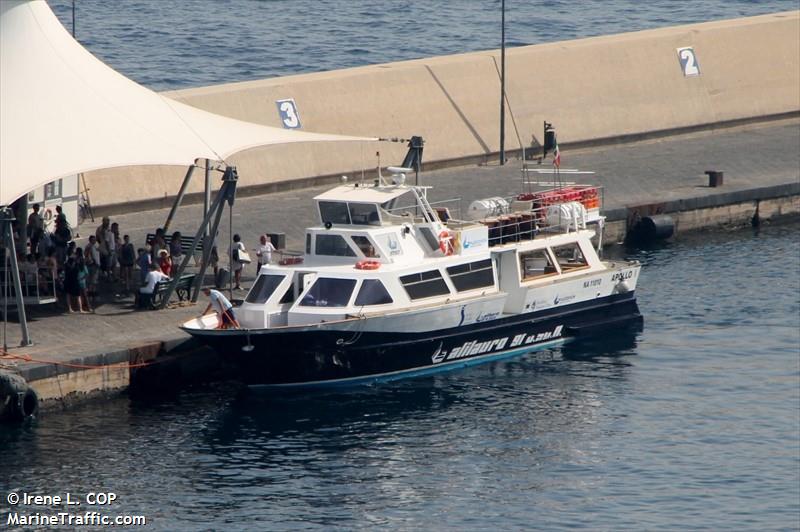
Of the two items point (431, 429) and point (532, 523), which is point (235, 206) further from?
point (532, 523)

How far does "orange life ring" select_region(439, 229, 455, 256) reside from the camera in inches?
1630

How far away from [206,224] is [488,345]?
7574 mm

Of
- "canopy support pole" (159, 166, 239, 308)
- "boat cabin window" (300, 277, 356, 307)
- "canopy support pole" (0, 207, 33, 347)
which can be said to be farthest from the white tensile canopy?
"boat cabin window" (300, 277, 356, 307)

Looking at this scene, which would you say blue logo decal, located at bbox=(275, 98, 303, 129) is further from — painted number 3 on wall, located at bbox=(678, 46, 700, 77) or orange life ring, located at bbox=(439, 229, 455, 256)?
painted number 3 on wall, located at bbox=(678, 46, 700, 77)

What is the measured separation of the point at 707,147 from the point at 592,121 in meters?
4.53

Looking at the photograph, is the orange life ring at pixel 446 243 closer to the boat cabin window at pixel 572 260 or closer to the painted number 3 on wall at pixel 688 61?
the boat cabin window at pixel 572 260

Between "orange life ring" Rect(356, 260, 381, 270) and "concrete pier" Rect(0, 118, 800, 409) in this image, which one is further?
"orange life ring" Rect(356, 260, 381, 270)

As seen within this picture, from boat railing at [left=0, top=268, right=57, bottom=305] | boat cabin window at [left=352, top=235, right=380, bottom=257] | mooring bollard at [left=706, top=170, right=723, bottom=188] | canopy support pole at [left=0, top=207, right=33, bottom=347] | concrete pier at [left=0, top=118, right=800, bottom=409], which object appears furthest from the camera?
mooring bollard at [left=706, top=170, right=723, bottom=188]

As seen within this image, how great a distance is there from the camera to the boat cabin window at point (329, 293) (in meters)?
39.5

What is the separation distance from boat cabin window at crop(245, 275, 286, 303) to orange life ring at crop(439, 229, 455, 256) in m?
4.10

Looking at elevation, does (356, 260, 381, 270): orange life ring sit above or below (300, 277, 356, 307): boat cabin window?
above

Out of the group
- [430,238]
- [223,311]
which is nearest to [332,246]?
[430,238]

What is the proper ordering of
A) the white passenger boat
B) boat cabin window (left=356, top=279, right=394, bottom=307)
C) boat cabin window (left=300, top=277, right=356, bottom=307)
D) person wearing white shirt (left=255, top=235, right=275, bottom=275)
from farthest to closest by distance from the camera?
person wearing white shirt (left=255, top=235, right=275, bottom=275) → boat cabin window (left=356, top=279, right=394, bottom=307) → boat cabin window (left=300, top=277, right=356, bottom=307) → the white passenger boat

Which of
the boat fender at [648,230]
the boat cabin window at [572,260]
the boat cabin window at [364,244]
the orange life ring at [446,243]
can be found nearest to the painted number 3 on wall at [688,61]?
the boat fender at [648,230]
